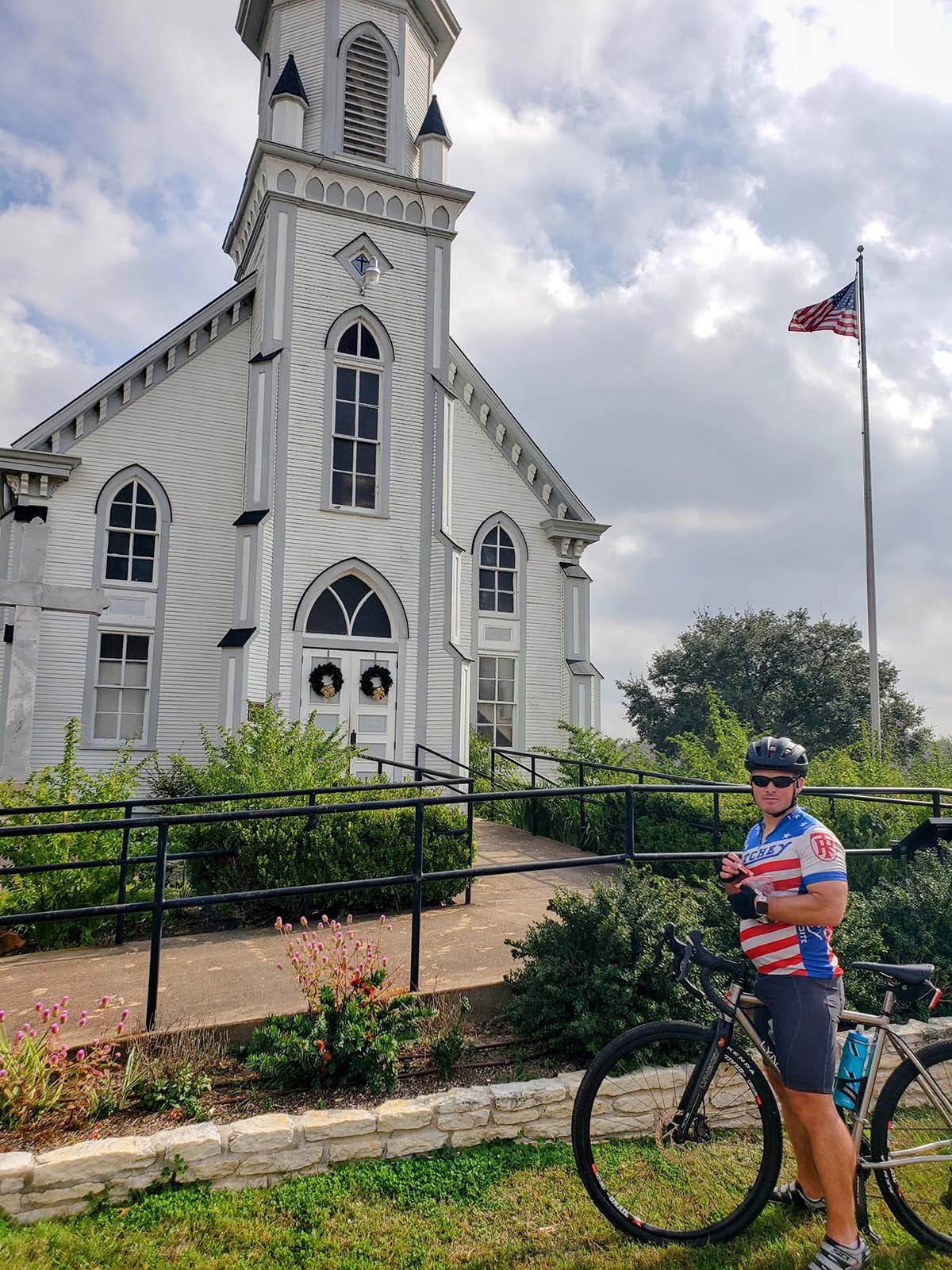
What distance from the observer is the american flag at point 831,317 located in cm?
1981

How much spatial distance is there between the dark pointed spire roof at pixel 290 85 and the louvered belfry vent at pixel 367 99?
94 centimetres

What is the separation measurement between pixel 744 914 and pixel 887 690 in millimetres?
34802

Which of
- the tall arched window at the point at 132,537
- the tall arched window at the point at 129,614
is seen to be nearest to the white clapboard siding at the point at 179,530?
the tall arched window at the point at 129,614

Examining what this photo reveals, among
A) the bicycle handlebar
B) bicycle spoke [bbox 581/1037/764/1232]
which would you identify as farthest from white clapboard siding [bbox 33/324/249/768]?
the bicycle handlebar

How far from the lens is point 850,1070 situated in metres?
3.34

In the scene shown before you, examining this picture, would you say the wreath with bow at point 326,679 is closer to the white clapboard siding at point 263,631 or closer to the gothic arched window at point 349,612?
the gothic arched window at point 349,612

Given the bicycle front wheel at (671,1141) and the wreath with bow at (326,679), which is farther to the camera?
the wreath with bow at (326,679)

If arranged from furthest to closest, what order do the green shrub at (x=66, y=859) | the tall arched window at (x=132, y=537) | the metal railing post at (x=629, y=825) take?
the tall arched window at (x=132, y=537) < the green shrub at (x=66, y=859) < the metal railing post at (x=629, y=825)

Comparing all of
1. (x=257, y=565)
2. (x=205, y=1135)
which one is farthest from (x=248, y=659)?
(x=205, y=1135)

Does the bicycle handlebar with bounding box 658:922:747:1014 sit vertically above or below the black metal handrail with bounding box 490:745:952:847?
below

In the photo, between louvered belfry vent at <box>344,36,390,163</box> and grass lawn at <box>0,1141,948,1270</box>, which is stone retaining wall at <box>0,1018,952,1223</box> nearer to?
grass lawn at <box>0,1141,948,1270</box>

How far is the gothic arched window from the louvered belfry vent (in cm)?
868

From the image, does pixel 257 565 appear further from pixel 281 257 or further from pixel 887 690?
pixel 887 690

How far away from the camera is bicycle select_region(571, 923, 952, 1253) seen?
3291mm
